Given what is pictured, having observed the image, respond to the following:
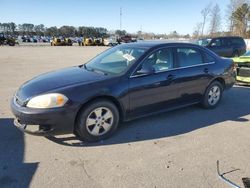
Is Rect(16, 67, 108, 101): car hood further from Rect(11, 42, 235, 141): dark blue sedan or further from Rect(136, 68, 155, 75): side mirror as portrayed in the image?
Rect(136, 68, 155, 75): side mirror

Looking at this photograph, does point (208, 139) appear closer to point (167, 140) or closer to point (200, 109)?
point (167, 140)

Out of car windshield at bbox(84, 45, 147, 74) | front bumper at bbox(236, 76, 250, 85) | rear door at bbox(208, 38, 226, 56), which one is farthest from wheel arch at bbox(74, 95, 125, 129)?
rear door at bbox(208, 38, 226, 56)

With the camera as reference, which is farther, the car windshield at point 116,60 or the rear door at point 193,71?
the rear door at point 193,71

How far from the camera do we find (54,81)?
4.38 meters

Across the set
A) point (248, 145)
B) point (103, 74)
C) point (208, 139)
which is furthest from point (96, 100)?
point (248, 145)

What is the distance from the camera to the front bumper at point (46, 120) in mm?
3789

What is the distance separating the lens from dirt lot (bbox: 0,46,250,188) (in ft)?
10.5

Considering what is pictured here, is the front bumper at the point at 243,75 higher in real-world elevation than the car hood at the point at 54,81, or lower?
lower

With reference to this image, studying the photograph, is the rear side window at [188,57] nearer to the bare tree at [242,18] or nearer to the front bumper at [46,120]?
the front bumper at [46,120]

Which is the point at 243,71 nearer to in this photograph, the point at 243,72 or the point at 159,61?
the point at 243,72

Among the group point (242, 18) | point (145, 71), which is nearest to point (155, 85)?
point (145, 71)

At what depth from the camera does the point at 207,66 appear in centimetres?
579

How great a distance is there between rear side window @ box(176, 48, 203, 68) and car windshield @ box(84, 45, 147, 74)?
0.83 meters

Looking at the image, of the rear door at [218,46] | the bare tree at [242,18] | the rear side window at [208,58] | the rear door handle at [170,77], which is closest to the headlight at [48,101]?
the rear door handle at [170,77]
